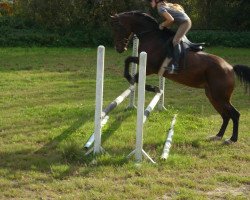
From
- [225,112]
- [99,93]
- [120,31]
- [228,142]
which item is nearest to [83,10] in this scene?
[120,31]

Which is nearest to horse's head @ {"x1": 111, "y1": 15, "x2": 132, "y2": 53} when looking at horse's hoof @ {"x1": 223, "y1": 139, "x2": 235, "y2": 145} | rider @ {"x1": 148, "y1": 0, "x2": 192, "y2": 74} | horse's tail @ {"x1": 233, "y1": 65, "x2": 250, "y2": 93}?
rider @ {"x1": 148, "y1": 0, "x2": 192, "y2": 74}

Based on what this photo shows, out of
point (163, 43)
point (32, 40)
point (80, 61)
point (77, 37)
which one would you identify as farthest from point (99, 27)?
point (163, 43)

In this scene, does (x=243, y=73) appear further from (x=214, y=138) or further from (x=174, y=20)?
(x=174, y=20)

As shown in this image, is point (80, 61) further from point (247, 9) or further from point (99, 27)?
point (247, 9)

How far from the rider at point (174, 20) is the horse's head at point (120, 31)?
2.05 ft

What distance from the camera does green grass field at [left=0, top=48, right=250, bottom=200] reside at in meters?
5.38

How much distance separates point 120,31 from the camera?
7.95m

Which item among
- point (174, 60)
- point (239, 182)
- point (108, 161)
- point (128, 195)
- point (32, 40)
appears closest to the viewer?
point (128, 195)

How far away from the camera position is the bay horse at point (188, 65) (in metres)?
7.64

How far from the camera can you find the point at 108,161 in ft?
20.5

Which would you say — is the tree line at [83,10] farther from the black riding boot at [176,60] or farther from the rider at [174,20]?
the black riding boot at [176,60]

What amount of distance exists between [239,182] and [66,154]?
89.6 inches

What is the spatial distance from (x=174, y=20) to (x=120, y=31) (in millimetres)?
938

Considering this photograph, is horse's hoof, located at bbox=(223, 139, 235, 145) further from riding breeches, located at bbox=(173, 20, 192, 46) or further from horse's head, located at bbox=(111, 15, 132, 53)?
horse's head, located at bbox=(111, 15, 132, 53)
